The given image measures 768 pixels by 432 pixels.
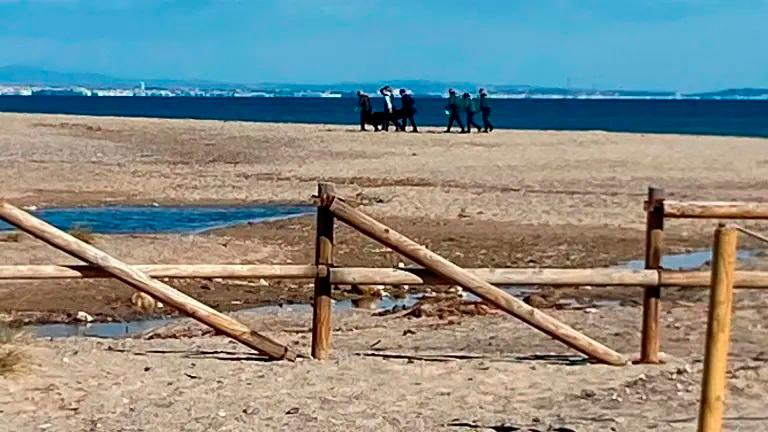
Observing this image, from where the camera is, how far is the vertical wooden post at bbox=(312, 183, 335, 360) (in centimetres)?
935

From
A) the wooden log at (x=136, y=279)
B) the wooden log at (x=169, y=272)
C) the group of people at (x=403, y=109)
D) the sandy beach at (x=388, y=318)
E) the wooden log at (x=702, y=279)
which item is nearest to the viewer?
the sandy beach at (x=388, y=318)

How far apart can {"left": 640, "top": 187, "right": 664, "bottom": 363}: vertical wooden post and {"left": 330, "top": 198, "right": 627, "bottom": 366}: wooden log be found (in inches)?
7.9

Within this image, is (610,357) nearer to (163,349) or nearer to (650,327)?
(650,327)

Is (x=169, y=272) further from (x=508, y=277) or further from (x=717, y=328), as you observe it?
(x=717, y=328)

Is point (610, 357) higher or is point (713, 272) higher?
point (713, 272)

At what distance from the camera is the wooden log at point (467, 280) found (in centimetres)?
930

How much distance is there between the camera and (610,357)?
9648 millimetres

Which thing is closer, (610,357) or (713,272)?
(713,272)

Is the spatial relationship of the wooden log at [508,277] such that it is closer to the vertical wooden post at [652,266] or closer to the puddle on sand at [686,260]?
the vertical wooden post at [652,266]

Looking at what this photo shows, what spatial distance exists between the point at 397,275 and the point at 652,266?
1.77 m

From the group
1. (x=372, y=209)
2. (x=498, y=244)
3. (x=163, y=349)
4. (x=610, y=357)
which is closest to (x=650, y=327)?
(x=610, y=357)

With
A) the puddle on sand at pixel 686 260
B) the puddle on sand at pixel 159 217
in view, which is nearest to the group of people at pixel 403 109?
the puddle on sand at pixel 159 217

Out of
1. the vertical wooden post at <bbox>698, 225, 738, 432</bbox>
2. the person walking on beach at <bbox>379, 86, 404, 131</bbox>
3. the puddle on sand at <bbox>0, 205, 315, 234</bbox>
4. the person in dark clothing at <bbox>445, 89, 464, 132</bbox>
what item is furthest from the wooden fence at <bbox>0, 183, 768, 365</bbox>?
the person in dark clothing at <bbox>445, 89, 464, 132</bbox>

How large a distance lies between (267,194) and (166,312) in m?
12.5
